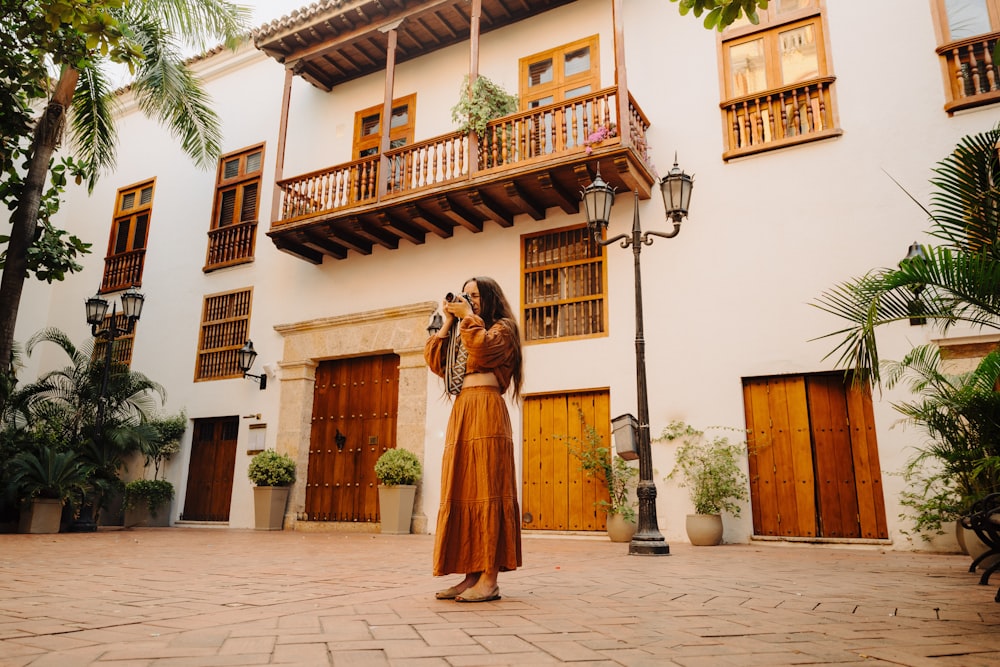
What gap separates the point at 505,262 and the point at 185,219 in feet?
25.8

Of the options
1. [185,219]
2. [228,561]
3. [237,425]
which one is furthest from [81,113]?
[228,561]

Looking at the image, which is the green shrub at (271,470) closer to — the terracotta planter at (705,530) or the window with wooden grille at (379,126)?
the window with wooden grille at (379,126)

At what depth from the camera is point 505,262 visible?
10.4 m

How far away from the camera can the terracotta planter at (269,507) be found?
11.1 m

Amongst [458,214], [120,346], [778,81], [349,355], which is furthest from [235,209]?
[778,81]

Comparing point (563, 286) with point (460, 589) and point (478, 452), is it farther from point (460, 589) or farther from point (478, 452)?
point (460, 589)

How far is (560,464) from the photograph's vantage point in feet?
30.7

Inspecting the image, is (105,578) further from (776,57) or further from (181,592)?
(776,57)

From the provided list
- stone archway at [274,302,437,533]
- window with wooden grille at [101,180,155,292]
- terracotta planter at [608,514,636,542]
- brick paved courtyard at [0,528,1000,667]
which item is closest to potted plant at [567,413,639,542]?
terracotta planter at [608,514,636,542]

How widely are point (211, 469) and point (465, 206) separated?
6980 millimetres

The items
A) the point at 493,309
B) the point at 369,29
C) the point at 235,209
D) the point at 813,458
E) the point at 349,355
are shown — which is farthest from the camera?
the point at 235,209

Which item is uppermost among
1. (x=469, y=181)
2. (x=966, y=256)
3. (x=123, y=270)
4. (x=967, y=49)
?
(x=967, y=49)

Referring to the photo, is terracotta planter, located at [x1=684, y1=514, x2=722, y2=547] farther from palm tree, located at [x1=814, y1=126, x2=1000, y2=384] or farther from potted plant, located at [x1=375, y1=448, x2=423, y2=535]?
palm tree, located at [x1=814, y1=126, x2=1000, y2=384]

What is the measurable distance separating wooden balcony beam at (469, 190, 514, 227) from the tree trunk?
557 cm
